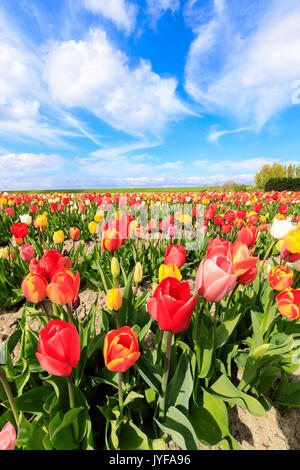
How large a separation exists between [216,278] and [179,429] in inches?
34.5

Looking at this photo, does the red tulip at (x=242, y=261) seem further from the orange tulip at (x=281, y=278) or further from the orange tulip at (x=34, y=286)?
the orange tulip at (x=34, y=286)

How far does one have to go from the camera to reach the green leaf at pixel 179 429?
116cm

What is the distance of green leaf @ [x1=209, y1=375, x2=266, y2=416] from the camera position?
53.2 inches

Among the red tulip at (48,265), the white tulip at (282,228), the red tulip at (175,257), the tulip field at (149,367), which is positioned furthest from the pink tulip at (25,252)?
the white tulip at (282,228)

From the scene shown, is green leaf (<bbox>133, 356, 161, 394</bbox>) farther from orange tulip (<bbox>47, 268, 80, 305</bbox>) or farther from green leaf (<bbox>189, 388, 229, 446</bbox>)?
orange tulip (<bbox>47, 268, 80, 305</bbox>)

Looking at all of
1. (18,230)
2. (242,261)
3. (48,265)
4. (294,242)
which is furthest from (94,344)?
(18,230)

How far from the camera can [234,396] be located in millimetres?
1392

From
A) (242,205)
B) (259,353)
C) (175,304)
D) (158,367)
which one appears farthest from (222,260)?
(242,205)

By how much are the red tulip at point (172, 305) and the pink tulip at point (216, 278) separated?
0.15m

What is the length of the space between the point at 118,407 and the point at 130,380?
0.26m

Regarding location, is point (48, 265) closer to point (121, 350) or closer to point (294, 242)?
point (121, 350)

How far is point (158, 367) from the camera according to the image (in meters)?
1.43
